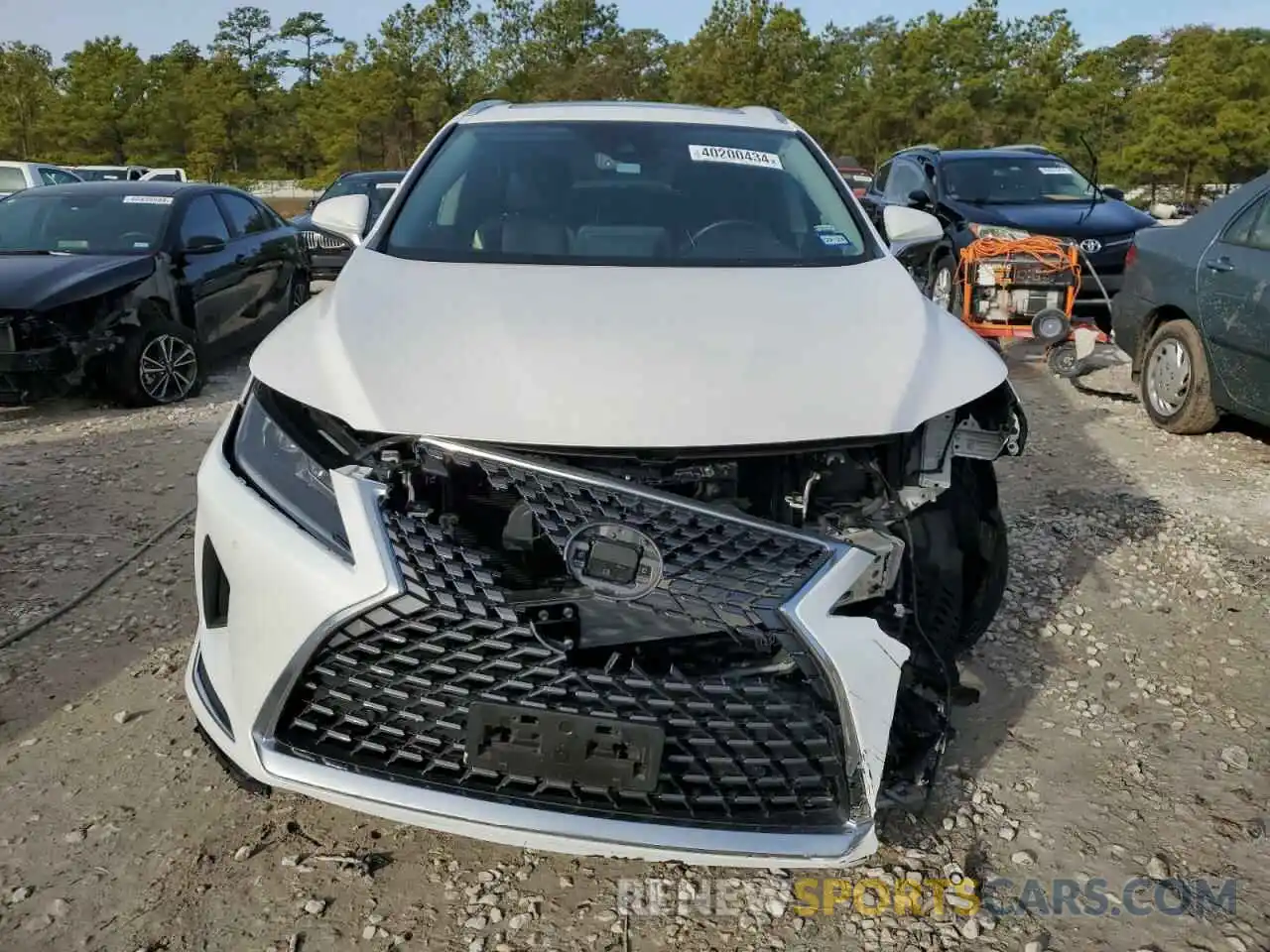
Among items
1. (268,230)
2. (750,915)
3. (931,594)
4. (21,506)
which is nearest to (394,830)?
(750,915)

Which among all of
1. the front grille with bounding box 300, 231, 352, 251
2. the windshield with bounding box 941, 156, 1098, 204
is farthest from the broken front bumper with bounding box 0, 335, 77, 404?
the windshield with bounding box 941, 156, 1098, 204

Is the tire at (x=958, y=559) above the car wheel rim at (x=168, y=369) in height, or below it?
above

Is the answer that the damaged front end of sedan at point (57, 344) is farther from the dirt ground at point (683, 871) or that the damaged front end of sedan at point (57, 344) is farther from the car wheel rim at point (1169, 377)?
the car wheel rim at point (1169, 377)

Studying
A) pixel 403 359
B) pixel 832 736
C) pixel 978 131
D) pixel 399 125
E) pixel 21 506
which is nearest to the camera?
pixel 832 736

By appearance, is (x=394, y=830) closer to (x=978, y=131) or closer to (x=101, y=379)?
(x=101, y=379)

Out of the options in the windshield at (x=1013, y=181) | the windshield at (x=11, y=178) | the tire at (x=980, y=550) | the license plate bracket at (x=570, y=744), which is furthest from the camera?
the windshield at (x=11, y=178)

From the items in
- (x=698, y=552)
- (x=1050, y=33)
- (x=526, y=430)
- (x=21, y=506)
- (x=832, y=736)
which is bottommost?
(x=21, y=506)

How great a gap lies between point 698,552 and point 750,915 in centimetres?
88

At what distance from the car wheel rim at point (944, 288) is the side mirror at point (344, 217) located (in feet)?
20.3

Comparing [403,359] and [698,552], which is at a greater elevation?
[403,359]

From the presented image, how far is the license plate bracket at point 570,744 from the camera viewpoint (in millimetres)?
1906

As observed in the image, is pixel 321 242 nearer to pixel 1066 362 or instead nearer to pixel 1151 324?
pixel 1066 362

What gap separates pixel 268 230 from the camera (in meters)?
8.53

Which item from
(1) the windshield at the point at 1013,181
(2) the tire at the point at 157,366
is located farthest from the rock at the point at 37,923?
(1) the windshield at the point at 1013,181
